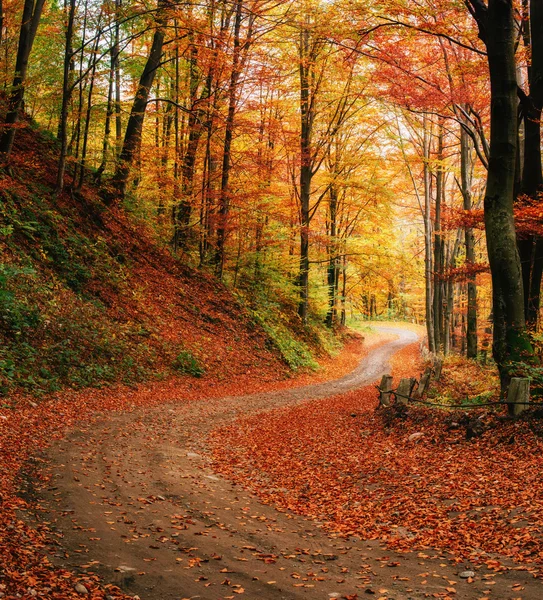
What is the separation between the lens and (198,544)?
16.4 ft

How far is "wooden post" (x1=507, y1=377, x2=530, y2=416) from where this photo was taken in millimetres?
7852

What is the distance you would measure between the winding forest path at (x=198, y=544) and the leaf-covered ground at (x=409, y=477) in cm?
39

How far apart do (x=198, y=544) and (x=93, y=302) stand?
409 inches

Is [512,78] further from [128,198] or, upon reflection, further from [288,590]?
A: [128,198]

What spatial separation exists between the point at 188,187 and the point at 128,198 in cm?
243

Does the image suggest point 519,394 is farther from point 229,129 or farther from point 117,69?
point 117,69

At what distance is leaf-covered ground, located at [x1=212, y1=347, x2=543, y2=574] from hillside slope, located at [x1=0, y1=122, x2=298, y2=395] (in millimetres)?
4112

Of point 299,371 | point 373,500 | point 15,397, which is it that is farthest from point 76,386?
point 299,371

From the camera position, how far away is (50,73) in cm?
1652

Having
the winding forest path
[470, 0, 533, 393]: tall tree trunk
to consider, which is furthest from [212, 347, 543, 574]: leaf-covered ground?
[470, 0, 533, 393]: tall tree trunk

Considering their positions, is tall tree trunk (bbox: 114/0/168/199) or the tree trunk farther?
tall tree trunk (bbox: 114/0/168/199)

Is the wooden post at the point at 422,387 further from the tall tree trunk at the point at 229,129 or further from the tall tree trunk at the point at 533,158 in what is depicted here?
the tall tree trunk at the point at 229,129

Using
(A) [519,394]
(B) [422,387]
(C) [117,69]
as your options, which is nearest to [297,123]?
(C) [117,69]

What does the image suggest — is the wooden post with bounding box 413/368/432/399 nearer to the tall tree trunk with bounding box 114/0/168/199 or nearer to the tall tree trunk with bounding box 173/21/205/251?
the tall tree trunk with bounding box 173/21/205/251
